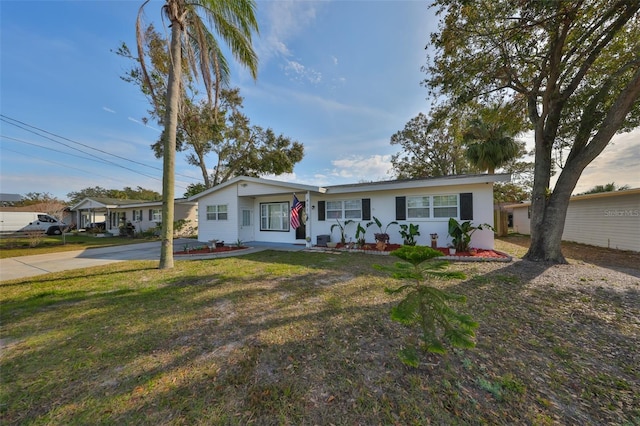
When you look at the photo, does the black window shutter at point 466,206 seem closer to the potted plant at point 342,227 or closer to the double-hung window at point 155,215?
the potted plant at point 342,227

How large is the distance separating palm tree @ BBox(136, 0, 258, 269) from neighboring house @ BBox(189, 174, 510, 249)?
507 centimetres

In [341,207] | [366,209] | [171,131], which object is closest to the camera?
[171,131]

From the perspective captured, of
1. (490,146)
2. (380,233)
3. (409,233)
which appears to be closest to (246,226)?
(380,233)

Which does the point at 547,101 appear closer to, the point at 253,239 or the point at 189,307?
the point at 189,307

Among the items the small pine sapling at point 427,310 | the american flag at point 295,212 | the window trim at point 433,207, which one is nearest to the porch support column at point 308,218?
the american flag at point 295,212

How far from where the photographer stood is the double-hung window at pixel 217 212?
13359 millimetres

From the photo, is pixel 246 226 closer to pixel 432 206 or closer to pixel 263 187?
pixel 263 187

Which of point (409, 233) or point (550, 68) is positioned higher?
point (550, 68)

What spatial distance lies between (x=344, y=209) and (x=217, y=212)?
749cm

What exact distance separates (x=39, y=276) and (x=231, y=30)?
9.01 meters

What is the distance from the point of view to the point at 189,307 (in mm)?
4223

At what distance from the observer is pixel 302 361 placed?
2658 mm

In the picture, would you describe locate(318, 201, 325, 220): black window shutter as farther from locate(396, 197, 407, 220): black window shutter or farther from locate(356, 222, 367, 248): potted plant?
locate(396, 197, 407, 220): black window shutter

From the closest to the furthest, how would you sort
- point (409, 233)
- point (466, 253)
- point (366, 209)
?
point (466, 253), point (409, 233), point (366, 209)
